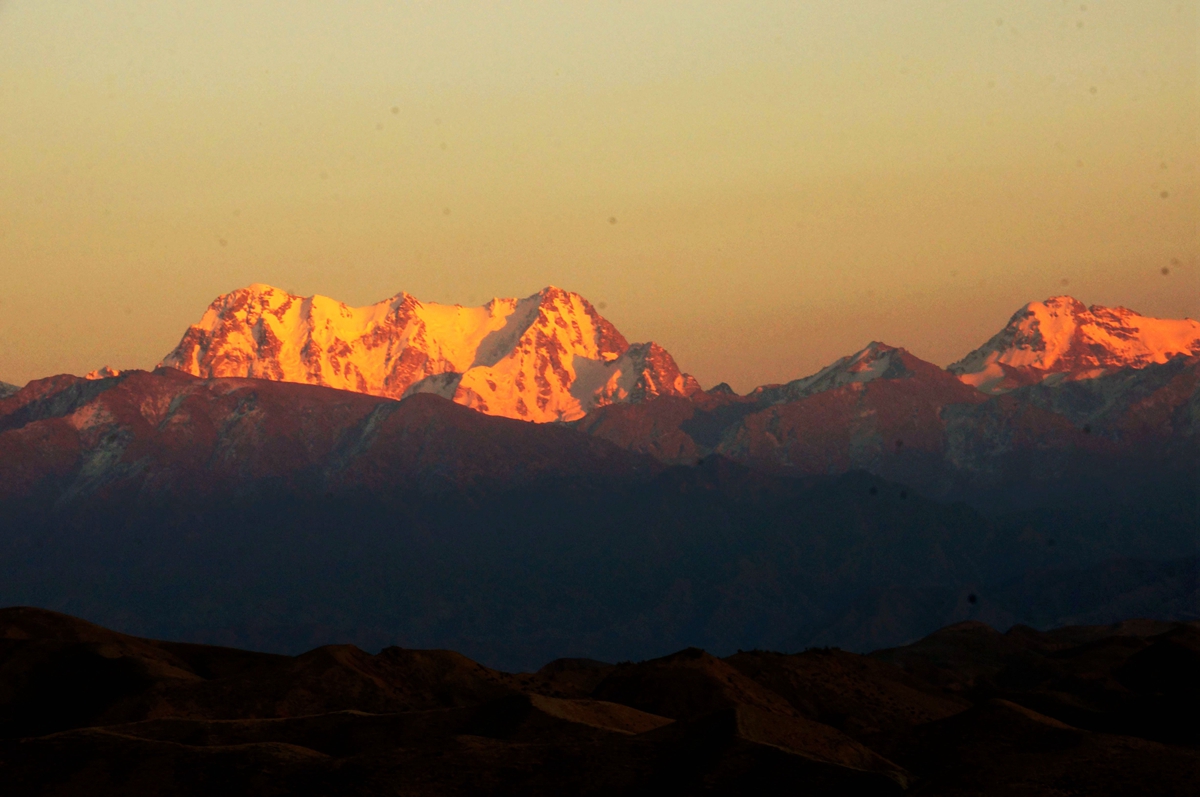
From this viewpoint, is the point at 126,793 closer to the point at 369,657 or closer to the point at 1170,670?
the point at 369,657

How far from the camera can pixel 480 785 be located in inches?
4181

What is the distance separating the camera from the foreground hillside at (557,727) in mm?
104875

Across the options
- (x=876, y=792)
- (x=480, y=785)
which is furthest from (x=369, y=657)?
(x=876, y=792)

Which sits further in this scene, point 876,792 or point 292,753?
point 292,753

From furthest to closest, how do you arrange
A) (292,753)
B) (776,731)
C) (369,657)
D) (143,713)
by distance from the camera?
1. (369,657)
2. (143,713)
3. (776,731)
4. (292,753)

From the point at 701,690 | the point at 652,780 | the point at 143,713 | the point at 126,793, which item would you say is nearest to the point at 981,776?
the point at 652,780

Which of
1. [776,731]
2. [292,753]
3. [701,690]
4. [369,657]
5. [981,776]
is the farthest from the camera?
[369,657]

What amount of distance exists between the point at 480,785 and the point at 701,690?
5995cm

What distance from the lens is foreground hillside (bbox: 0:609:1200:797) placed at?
105 meters

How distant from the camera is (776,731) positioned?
126 metres

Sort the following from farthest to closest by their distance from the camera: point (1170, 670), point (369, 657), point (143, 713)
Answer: point (1170, 670) → point (369, 657) → point (143, 713)

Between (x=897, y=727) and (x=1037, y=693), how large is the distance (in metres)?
14.7

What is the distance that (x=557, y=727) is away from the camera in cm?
12262

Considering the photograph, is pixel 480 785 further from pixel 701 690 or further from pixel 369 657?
pixel 369 657
